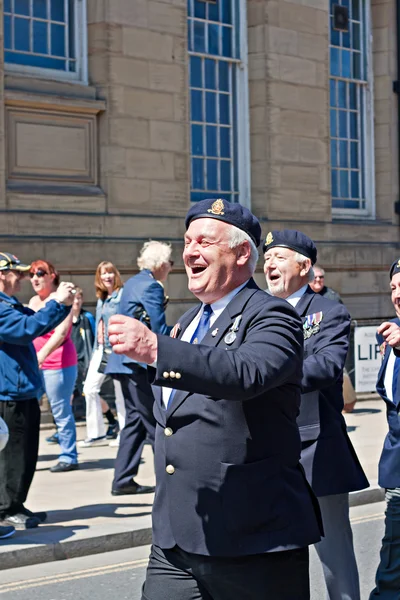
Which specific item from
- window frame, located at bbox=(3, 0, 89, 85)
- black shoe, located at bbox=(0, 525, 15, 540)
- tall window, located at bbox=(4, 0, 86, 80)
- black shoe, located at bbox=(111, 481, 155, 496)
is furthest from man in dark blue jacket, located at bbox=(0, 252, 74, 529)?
window frame, located at bbox=(3, 0, 89, 85)

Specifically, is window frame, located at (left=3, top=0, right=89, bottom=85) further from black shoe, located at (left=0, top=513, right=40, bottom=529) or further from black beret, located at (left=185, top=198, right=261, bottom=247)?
black beret, located at (left=185, top=198, right=261, bottom=247)

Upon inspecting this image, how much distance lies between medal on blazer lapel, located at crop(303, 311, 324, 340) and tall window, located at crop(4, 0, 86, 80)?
10249 mm

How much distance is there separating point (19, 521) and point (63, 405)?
287 cm

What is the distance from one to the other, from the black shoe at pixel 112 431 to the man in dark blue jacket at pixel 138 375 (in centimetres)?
285

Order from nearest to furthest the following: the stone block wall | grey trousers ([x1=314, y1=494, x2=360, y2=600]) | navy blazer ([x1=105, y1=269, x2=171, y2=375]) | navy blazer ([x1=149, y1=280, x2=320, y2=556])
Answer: navy blazer ([x1=149, y1=280, x2=320, y2=556]) < grey trousers ([x1=314, y1=494, x2=360, y2=600]) < navy blazer ([x1=105, y1=269, x2=171, y2=375]) < the stone block wall

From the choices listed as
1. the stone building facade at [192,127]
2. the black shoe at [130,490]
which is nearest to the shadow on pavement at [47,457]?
the black shoe at [130,490]

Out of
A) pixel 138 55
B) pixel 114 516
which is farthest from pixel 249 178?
pixel 114 516

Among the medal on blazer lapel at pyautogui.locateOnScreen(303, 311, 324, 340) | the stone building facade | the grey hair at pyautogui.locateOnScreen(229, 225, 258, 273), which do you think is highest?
the stone building facade

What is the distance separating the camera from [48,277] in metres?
10.7

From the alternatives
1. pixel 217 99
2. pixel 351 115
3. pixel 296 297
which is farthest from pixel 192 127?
pixel 296 297

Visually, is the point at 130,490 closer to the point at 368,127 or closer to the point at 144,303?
the point at 144,303

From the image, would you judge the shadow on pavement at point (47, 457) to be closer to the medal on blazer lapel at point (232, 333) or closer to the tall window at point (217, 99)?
the tall window at point (217, 99)

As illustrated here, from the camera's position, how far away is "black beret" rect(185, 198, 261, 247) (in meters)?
3.87

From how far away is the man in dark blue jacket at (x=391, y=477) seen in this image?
5406mm
